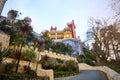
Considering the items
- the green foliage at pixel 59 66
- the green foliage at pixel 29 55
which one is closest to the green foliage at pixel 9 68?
the green foliage at pixel 29 55

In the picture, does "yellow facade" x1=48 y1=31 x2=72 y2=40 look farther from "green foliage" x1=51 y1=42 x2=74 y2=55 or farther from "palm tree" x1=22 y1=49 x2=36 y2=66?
"palm tree" x1=22 y1=49 x2=36 y2=66

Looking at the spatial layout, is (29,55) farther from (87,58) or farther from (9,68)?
(87,58)

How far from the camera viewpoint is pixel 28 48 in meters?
24.5

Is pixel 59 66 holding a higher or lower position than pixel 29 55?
lower

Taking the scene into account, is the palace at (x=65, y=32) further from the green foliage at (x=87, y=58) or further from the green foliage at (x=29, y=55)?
the green foliage at (x=29, y=55)

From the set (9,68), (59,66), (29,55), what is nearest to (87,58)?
(59,66)

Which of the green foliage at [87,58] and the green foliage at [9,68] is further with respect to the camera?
the green foliage at [87,58]

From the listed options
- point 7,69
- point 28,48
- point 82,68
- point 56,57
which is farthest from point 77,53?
point 7,69

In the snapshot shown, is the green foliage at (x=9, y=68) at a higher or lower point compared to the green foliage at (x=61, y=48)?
lower

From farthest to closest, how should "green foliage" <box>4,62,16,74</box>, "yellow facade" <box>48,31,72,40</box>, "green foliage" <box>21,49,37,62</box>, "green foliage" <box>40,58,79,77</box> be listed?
"yellow facade" <box>48,31,72,40</box> < "green foliage" <box>40,58,79,77</box> < "green foliage" <box>21,49,37,62</box> < "green foliage" <box>4,62,16,74</box>

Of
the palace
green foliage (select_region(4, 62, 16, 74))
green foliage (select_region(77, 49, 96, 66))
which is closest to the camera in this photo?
green foliage (select_region(4, 62, 16, 74))

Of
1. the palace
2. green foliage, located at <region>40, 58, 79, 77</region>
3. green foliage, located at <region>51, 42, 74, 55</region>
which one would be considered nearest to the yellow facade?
the palace

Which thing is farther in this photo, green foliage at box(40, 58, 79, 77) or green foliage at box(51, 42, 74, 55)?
green foliage at box(51, 42, 74, 55)

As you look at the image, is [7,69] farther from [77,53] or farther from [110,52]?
[77,53]
